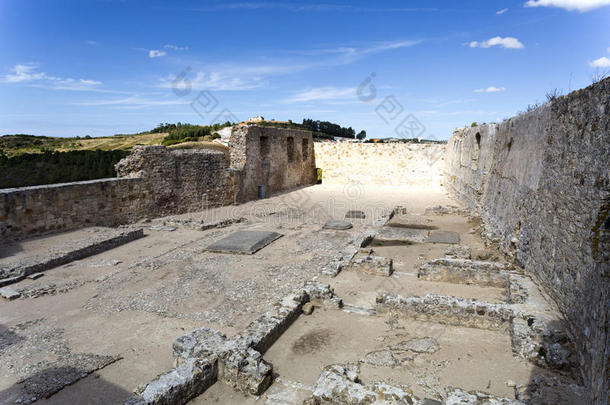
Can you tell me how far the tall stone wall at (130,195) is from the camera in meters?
9.46

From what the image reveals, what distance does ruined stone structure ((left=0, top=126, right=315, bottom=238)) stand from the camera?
9.68 meters

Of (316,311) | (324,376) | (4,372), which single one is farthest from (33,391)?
(316,311)

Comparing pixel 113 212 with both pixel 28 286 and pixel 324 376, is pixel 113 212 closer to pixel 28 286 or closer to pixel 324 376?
pixel 28 286

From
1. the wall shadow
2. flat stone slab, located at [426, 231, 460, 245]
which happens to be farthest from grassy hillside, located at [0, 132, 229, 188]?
the wall shadow

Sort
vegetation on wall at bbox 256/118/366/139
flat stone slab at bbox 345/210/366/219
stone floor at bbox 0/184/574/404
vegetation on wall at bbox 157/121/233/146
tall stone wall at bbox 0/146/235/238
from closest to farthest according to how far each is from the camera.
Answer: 1. stone floor at bbox 0/184/574/404
2. tall stone wall at bbox 0/146/235/238
3. flat stone slab at bbox 345/210/366/219
4. vegetation on wall at bbox 157/121/233/146
5. vegetation on wall at bbox 256/118/366/139

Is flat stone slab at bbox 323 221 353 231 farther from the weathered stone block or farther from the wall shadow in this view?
the wall shadow

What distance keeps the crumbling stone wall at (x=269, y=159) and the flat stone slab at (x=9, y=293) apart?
33.1ft

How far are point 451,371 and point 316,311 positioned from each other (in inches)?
91.4

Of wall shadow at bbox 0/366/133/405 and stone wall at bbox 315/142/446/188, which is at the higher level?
stone wall at bbox 315/142/446/188

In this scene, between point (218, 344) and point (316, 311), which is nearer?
point (218, 344)

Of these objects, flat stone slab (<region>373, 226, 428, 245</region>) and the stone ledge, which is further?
flat stone slab (<region>373, 226, 428, 245</region>)

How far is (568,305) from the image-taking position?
486 centimetres

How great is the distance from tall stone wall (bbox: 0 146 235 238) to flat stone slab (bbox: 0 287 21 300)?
288cm

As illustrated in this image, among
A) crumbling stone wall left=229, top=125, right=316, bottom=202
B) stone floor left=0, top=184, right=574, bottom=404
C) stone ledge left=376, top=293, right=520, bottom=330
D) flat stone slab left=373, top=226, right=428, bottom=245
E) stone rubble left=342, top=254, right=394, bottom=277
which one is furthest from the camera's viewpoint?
crumbling stone wall left=229, top=125, right=316, bottom=202
